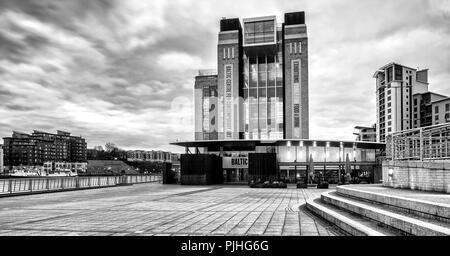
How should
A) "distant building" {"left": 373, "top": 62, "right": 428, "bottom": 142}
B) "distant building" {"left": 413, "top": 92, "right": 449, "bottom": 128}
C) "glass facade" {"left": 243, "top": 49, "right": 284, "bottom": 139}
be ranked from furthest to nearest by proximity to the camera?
"distant building" {"left": 373, "top": 62, "right": 428, "bottom": 142}
"distant building" {"left": 413, "top": 92, "right": 449, "bottom": 128}
"glass facade" {"left": 243, "top": 49, "right": 284, "bottom": 139}

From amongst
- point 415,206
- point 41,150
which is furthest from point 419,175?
point 41,150

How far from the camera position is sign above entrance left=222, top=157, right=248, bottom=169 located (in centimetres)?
4047

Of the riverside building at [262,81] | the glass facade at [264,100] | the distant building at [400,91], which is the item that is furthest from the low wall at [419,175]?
the distant building at [400,91]

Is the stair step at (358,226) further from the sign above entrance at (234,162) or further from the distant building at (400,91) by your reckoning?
the distant building at (400,91)

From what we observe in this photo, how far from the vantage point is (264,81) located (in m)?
68.9

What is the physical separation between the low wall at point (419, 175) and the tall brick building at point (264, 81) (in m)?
51.6

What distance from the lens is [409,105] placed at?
9981cm

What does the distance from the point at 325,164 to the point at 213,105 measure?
43.8 meters

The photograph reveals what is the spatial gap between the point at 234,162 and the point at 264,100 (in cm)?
3017

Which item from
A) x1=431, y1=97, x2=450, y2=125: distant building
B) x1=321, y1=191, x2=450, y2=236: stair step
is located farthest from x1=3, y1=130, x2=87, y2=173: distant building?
x1=431, y1=97, x2=450, y2=125: distant building

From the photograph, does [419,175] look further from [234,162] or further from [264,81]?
[264,81]

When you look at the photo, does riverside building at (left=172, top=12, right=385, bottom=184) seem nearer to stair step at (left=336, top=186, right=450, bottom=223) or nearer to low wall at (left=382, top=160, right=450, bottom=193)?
low wall at (left=382, top=160, right=450, bottom=193)

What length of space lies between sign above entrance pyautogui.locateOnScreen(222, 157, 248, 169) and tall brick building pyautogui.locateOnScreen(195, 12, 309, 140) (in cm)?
2634

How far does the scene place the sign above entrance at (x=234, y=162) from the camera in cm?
4047
